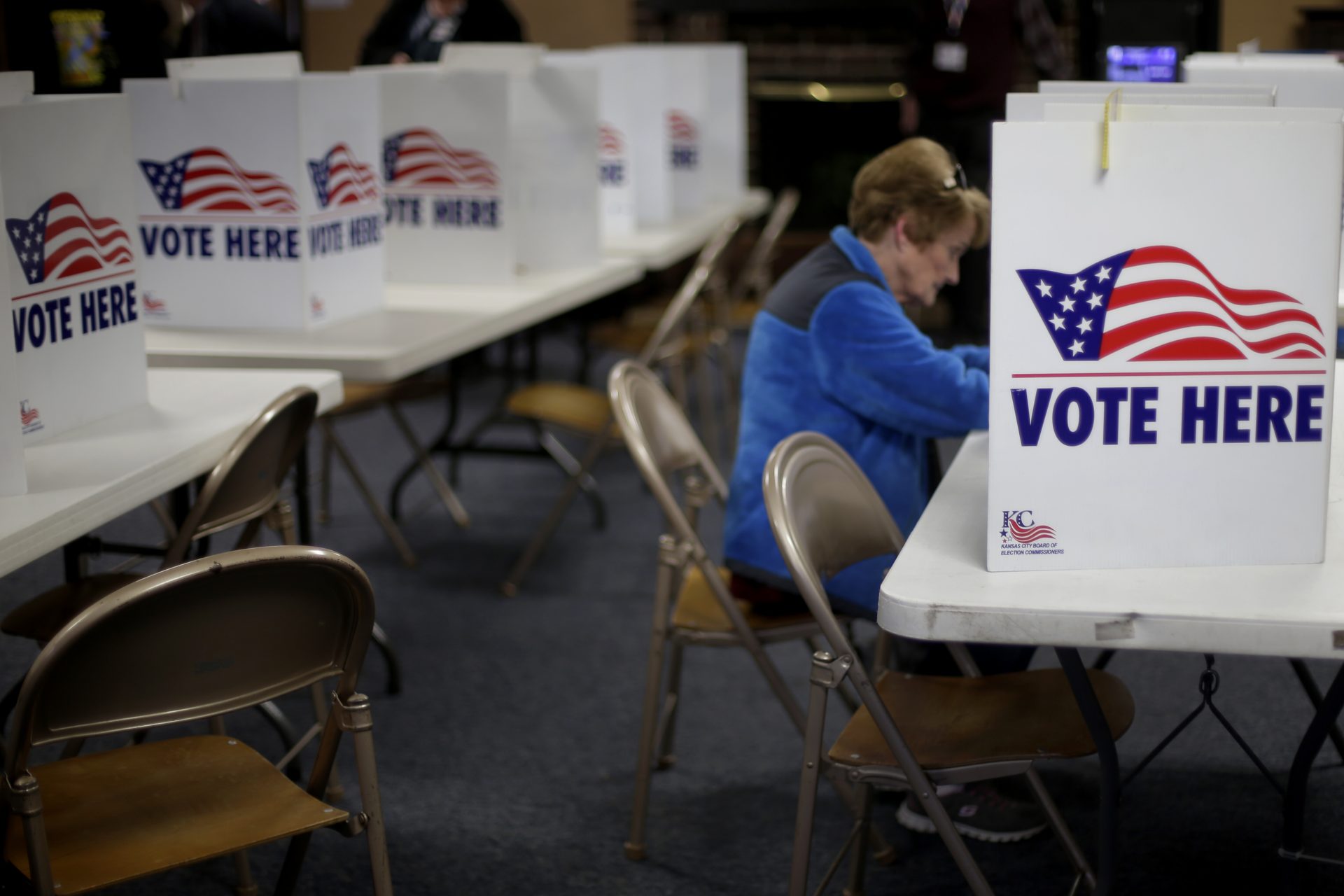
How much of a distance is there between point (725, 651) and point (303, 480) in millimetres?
996

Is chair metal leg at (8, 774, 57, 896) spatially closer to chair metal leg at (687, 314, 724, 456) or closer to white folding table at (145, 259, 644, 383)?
white folding table at (145, 259, 644, 383)

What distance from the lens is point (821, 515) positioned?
5.88 feet

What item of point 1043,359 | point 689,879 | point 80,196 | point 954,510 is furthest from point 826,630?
point 80,196

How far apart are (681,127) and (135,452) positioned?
350 centimetres

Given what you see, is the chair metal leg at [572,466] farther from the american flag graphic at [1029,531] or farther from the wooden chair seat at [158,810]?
the american flag graphic at [1029,531]

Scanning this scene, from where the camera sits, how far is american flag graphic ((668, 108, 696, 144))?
16.7 ft

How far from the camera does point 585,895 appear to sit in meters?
2.10

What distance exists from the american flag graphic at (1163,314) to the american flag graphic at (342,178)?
1.82 metres

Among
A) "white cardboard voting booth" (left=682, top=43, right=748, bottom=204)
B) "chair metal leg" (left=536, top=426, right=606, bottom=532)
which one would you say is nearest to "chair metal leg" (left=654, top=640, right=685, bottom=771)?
"chair metal leg" (left=536, top=426, right=606, bottom=532)

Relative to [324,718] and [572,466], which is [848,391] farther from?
[572,466]

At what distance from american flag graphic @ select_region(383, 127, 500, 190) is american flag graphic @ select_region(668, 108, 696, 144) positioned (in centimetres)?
182

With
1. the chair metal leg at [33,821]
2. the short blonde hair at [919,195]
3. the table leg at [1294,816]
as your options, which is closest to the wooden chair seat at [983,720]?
the table leg at [1294,816]

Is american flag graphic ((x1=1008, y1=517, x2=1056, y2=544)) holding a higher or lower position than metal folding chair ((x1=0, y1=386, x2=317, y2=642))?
higher

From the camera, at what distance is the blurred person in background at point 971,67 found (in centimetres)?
545
